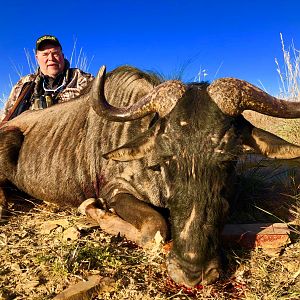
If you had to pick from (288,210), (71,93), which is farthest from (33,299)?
(71,93)

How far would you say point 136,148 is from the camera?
3779 mm

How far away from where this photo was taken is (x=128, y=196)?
4406mm

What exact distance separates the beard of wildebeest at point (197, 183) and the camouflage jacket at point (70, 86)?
15.8 feet

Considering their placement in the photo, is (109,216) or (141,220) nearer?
(141,220)

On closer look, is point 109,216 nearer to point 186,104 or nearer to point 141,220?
point 141,220

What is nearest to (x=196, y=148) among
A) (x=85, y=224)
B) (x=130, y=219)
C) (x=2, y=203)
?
(x=130, y=219)

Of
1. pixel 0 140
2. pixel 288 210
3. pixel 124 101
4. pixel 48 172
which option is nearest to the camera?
pixel 288 210

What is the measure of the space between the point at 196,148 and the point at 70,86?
559cm

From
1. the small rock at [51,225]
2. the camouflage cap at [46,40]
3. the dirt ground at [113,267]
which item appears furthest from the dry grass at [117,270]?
the camouflage cap at [46,40]

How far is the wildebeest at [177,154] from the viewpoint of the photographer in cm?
313

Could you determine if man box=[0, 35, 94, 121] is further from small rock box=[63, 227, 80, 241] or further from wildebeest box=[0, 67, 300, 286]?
small rock box=[63, 227, 80, 241]

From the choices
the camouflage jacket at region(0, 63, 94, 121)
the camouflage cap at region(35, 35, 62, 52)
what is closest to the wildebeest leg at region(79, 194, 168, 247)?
the camouflage jacket at region(0, 63, 94, 121)

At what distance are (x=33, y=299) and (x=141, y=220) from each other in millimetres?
1348

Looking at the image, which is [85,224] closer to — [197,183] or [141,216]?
[141,216]
